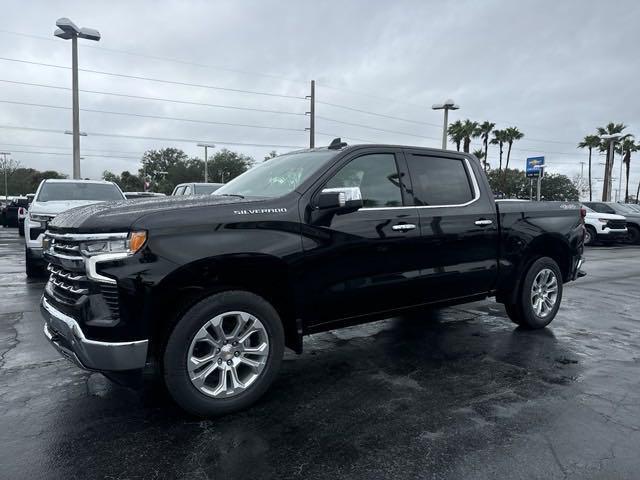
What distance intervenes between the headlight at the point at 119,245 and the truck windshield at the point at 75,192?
734 cm

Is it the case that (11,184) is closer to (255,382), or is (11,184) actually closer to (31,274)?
(31,274)

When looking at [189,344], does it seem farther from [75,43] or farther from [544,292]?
[75,43]

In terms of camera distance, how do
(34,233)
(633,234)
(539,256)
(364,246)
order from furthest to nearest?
1. (633,234)
2. (34,233)
3. (539,256)
4. (364,246)

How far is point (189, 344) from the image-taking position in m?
3.21

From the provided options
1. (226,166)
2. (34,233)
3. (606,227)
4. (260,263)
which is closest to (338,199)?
(260,263)

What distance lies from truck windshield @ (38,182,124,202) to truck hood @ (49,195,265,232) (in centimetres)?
681

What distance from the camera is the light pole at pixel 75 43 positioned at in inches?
650

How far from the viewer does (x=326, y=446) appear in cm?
298

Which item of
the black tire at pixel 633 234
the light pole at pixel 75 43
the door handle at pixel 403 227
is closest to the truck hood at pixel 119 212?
the door handle at pixel 403 227

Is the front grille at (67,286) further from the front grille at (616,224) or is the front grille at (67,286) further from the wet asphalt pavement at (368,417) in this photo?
the front grille at (616,224)

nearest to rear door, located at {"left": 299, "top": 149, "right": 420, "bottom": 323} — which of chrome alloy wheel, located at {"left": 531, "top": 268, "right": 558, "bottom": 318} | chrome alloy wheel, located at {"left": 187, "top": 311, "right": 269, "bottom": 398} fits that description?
chrome alloy wheel, located at {"left": 187, "top": 311, "right": 269, "bottom": 398}

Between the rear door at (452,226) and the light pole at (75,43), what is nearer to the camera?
the rear door at (452,226)

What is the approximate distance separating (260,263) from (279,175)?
1113 millimetres

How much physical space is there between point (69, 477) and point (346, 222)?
2.44 metres
